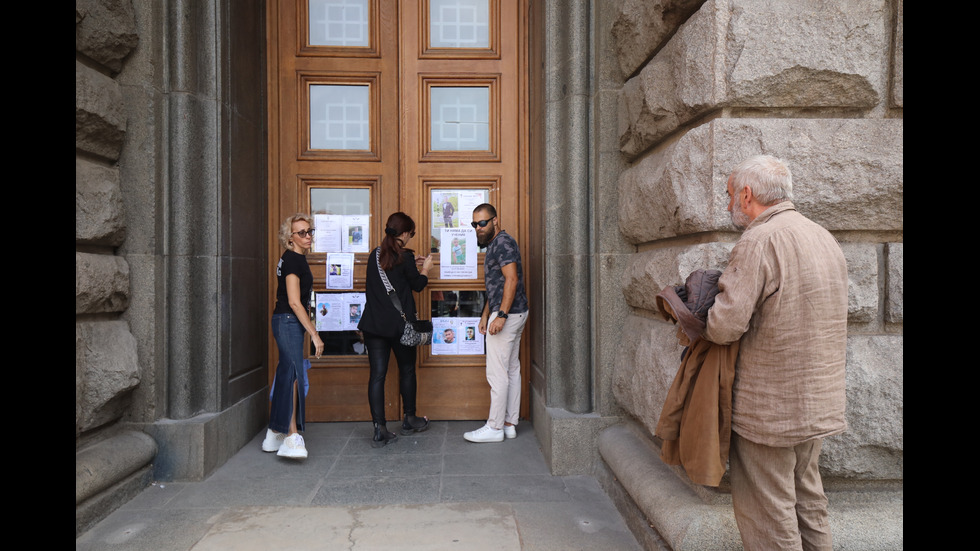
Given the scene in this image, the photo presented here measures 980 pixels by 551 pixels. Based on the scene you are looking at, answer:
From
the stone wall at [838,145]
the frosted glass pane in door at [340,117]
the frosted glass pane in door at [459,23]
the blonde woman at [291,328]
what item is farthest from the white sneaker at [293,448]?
the frosted glass pane in door at [459,23]

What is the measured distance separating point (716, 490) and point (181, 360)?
11.7 ft

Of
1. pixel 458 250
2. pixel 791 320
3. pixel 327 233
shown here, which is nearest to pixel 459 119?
pixel 458 250

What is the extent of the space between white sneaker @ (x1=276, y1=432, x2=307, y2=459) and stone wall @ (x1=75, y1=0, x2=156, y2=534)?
2.79ft

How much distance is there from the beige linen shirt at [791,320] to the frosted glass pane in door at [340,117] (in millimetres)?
4043

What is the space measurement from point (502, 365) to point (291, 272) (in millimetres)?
1868

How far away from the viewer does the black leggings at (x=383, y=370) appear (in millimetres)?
4656

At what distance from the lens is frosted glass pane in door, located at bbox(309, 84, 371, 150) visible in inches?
204

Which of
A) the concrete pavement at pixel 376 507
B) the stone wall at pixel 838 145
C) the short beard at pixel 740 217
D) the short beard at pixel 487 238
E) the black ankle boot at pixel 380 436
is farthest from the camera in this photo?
the short beard at pixel 487 238

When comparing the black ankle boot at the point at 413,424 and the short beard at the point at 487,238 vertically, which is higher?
the short beard at the point at 487,238

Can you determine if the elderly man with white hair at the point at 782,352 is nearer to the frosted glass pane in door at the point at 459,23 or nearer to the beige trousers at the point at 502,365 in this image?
the beige trousers at the point at 502,365

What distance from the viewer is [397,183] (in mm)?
5211

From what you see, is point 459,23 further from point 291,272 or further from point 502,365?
point 502,365

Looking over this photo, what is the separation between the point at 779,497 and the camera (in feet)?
6.48

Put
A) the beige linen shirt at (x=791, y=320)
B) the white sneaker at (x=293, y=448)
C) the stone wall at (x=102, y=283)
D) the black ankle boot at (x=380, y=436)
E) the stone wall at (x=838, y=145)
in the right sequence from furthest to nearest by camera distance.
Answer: the black ankle boot at (x=380, y=436) → the white sneaker at (x=293, y=448) → the stone wall at (x=102, y=283) → the stone wall at (x=838, y=145) → the beige linen shirt at (x=791, y=320)
